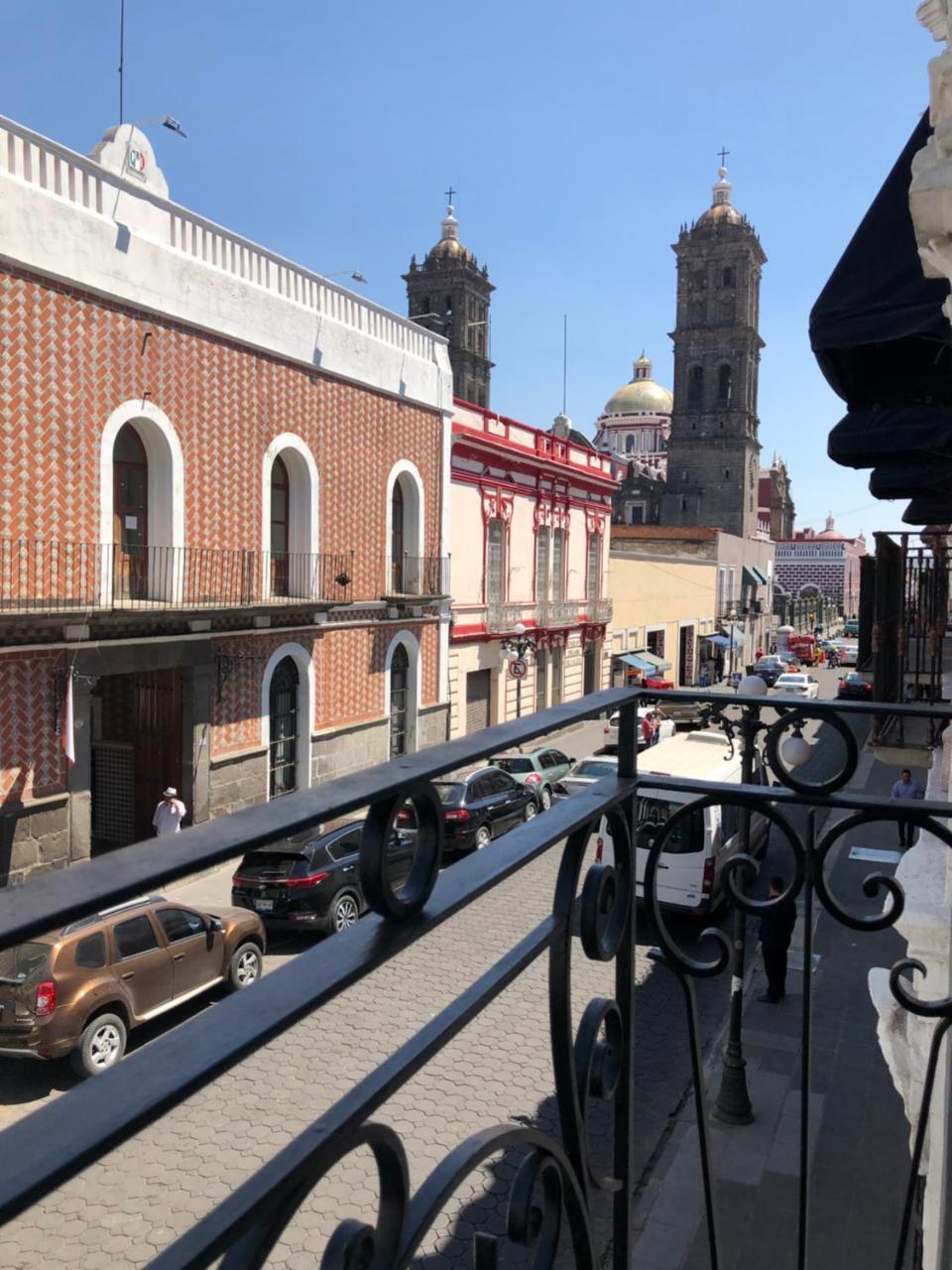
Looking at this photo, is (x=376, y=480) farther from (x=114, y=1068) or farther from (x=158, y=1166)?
(x=114, y=1068)

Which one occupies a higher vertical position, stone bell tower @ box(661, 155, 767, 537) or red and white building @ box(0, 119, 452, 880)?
stone bell tower @ box(661, 155, 767, 537)

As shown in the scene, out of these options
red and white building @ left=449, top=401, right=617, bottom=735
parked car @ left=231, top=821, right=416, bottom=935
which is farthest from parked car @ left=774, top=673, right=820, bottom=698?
parked car @ left=231, top=821, right=416, bottom=935

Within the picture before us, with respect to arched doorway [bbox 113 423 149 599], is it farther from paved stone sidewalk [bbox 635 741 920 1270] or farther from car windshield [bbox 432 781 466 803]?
paved stone sidewalk [bbox 635 741 920 1270]

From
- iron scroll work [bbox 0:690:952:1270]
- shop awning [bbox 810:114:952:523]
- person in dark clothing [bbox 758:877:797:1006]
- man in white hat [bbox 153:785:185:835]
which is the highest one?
shop awning [bbox 810:114:952:523]

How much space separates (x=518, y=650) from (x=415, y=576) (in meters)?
5.12

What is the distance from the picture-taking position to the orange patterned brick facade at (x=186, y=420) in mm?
11148

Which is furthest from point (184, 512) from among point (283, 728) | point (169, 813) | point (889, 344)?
point (889, 344)

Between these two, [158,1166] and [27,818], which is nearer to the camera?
[158,1166]

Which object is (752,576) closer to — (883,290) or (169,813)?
(169,813)

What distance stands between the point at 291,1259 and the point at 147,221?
463 inches

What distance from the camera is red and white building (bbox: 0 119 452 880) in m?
11.2

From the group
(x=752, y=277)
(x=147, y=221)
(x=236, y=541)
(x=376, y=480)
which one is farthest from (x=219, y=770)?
(x=752, y=277)

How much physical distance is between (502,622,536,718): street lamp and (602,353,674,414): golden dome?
167 feet

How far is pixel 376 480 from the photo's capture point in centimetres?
1780
